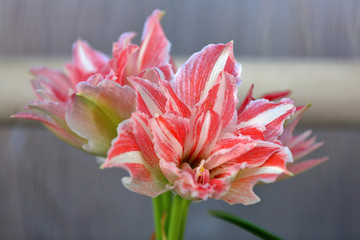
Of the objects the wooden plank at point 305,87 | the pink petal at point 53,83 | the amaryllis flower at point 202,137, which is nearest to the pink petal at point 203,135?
the amaryllis flower at point 202,137

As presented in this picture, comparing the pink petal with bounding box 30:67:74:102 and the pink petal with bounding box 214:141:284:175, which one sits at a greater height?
the pink petal with bounding box 30:67:74:102

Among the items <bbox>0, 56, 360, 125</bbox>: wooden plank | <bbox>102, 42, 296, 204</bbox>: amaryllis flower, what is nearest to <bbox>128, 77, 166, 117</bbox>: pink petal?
<bbox>102, 42, 296, 204</bbox>: amaryllis flower

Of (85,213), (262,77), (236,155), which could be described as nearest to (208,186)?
(236,155)

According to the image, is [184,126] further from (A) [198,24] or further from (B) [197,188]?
(A) [198,24]

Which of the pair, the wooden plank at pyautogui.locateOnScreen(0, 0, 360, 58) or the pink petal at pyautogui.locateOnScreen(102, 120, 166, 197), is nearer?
the pink petal at pyautogui.locateOnScreen(102, 120, 166, 197)

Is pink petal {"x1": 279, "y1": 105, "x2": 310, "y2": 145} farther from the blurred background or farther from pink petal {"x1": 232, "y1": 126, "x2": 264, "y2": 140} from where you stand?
the blurred background

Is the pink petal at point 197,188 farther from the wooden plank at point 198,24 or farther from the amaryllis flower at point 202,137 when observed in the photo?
the wooden plank at point 198,24

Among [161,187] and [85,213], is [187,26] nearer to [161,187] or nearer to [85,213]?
[85,213]
